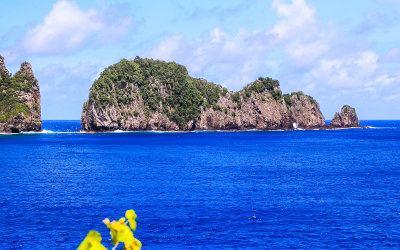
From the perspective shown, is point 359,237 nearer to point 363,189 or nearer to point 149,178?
point 363,189

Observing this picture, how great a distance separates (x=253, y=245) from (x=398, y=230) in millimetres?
12631

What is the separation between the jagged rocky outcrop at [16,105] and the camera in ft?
607

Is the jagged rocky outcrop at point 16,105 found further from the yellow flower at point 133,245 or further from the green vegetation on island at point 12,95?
the yellow flower at point 133,245

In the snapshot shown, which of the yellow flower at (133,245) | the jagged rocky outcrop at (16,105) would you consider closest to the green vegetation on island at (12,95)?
the jagged rocky outcrop at (16,105)

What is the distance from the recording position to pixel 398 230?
37.3 metres

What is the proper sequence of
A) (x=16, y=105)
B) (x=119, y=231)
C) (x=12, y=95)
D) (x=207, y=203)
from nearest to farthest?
1. (x=119, y=231)
2. (x=207, y=203)
3. (x=16, y=105)
4. (x=12, y=95)

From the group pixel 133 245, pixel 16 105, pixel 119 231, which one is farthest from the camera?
pixel 16 105

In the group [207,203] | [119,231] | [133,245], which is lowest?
[207,203]

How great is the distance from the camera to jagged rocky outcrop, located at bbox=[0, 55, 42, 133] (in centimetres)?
18500

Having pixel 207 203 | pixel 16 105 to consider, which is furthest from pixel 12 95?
pixel 207 203

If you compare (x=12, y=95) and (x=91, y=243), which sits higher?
(x=12, y=95)

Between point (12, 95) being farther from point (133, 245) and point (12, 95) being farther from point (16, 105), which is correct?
point (133, 245)

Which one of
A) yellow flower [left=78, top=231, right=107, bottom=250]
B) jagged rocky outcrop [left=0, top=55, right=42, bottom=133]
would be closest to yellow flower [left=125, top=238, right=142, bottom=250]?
yellow flower [left=78, top=231, right=107, bottom=250]

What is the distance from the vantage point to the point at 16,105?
18575 centimetres
